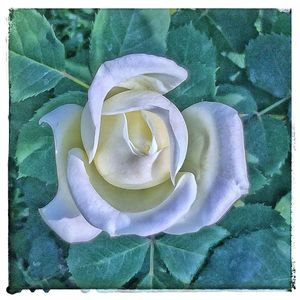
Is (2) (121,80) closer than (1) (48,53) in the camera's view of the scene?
Yes

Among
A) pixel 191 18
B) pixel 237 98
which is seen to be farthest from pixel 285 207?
pixel 191 18

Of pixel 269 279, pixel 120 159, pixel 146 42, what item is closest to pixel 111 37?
pixel 146 42

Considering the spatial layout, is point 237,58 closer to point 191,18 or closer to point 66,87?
point 191,18

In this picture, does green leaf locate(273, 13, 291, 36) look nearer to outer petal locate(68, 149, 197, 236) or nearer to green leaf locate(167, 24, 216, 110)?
green leaf locate(167, 24, 216, 110)

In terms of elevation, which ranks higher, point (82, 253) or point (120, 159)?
point (120, 159)

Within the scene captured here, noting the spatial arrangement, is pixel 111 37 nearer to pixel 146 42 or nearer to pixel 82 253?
pixel 146 42

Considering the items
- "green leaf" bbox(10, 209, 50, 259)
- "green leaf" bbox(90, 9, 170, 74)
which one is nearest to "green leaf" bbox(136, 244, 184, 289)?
"green leaf" bbox(10, 209, 50, 259)

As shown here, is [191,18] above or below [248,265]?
above
